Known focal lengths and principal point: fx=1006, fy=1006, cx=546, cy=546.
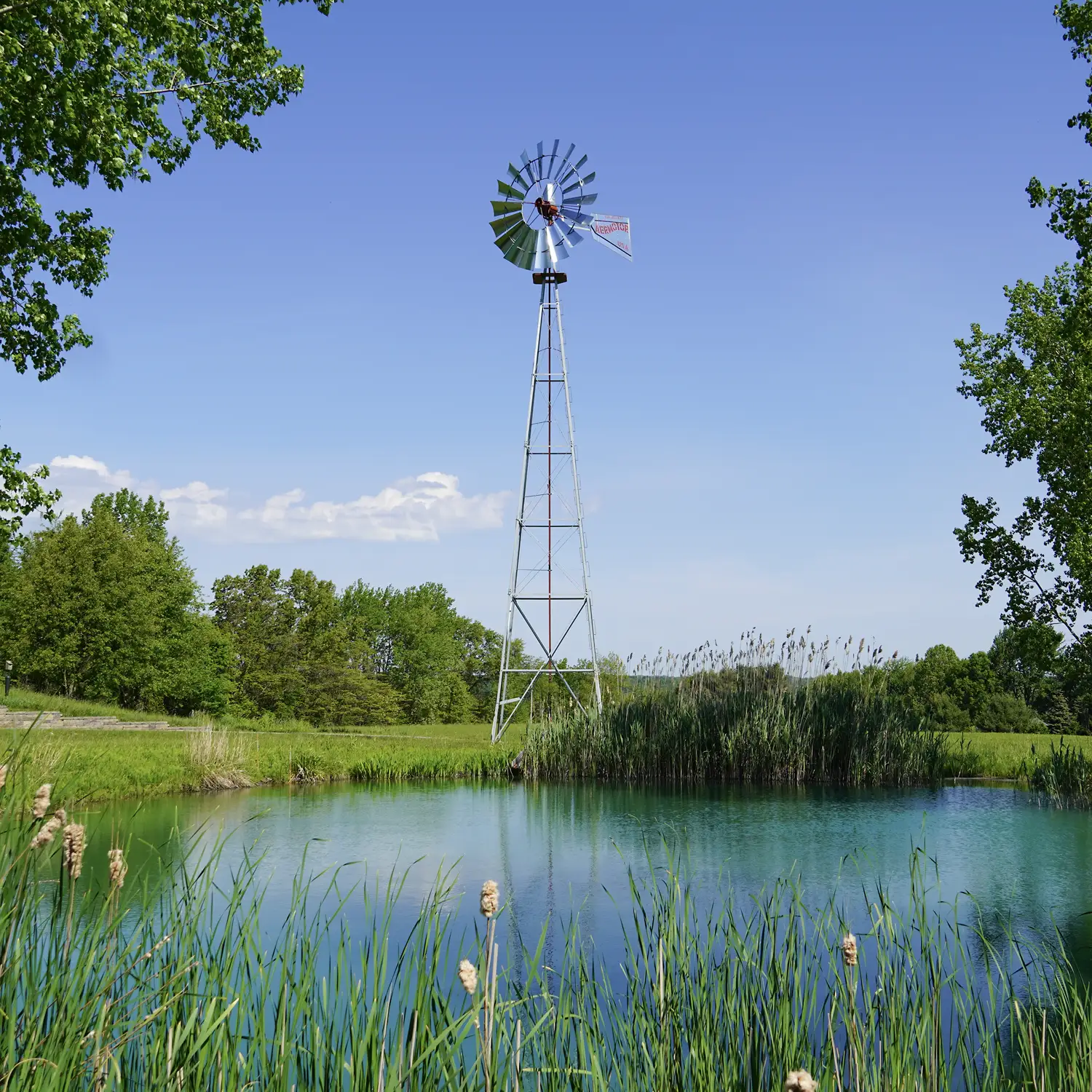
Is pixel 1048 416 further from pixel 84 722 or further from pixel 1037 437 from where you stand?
pixel 84 722

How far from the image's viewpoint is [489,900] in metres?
1.97

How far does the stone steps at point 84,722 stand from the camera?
24047 millimetres

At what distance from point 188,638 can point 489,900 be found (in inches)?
1648

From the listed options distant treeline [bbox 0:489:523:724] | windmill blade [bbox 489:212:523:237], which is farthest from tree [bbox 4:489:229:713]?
windmill blade [bbox 489:212:523:237]

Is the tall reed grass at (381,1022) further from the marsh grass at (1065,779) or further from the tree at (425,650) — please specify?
the tree at (425,650)

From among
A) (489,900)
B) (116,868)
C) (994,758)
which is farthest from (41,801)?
(994,758)

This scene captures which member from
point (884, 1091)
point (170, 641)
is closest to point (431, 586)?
point (170, 641)

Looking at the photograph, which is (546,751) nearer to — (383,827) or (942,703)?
(383,827)

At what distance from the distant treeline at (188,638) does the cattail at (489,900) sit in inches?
1487

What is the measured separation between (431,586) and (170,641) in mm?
21551

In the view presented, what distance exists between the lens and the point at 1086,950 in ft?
24.2

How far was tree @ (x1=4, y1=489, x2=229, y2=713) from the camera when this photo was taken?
36.6 m

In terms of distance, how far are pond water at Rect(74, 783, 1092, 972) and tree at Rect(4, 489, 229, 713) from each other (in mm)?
23058

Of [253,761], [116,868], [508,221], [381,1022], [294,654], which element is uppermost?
[508,221]
